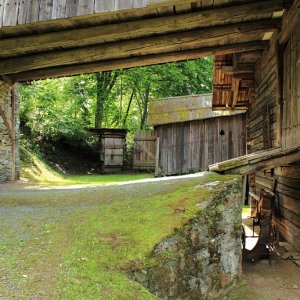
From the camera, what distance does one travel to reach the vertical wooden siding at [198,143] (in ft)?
55.1

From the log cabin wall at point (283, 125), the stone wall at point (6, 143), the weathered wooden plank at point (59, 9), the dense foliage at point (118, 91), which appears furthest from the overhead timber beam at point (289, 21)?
the dense foliage at point (118, 91)

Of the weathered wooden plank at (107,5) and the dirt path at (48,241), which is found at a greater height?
the weathered wooden plank at (107,5)

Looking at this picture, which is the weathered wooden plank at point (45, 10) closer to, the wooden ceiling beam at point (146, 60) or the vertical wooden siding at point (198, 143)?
the wooden ceiling beam at point (146, 60)

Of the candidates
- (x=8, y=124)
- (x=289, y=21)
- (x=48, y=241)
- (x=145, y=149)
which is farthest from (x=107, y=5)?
(x=145, y=149)

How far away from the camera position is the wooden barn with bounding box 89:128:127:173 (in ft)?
71.6

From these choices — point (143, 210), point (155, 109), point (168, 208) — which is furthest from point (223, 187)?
point (155, 109)

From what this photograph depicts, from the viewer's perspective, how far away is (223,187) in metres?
5.68

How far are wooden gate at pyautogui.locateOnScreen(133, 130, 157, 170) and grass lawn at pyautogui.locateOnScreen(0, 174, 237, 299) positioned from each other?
13.8 metres

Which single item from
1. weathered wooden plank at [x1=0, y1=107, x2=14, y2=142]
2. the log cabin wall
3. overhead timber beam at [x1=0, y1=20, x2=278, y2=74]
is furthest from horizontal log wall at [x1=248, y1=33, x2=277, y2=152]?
weathered wooden plank at [x1=0, y1=107, x2=14, y2=142]

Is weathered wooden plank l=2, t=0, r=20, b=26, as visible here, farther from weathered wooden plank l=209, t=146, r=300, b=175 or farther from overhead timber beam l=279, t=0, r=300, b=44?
overhead timber beam l=279, t=0, r=300, b=44

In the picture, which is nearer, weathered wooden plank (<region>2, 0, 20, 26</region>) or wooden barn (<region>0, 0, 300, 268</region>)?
wooden barn (<region>0, 0, 300, 268</region>)

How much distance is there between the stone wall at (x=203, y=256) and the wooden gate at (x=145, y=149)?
14885 millimetres

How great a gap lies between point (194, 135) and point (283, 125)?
980 centimetres

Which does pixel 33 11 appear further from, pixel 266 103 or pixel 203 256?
pixel 266 103
